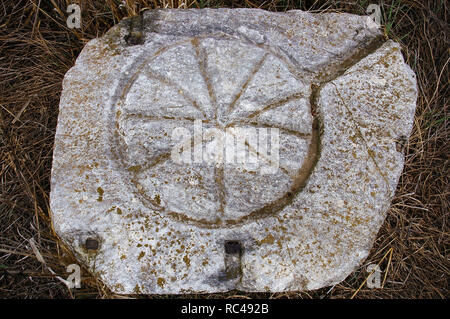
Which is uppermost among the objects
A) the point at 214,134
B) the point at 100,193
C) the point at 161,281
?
the point at 214,134

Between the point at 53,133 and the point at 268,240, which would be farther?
the point at 53,133

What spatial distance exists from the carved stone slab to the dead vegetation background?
502 mm

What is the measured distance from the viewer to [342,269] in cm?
187

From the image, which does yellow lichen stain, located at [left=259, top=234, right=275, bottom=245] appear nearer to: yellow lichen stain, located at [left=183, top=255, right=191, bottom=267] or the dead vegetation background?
yellow lichen stain, located at [left=183, top=255, right=191, bottom=267]

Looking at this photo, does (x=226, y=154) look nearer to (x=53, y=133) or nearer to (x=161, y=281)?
(x=161, y=281)

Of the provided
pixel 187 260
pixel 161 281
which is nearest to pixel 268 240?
pixel 187 260

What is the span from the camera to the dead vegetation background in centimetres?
229

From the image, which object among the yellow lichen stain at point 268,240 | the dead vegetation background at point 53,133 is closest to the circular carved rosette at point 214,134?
the yellow lichen stain at point 268,240

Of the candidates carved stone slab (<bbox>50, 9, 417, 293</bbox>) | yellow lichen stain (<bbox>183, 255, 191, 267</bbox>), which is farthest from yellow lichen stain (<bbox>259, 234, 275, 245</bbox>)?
yellow lichen stain (<bbox>183, 255, 191, 267</bbox>)

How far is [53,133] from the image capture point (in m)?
2.41

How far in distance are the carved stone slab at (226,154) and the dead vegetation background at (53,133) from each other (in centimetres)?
50

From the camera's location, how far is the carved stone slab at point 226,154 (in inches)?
72.5

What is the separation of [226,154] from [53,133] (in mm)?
1234

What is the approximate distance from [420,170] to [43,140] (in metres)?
2.49
